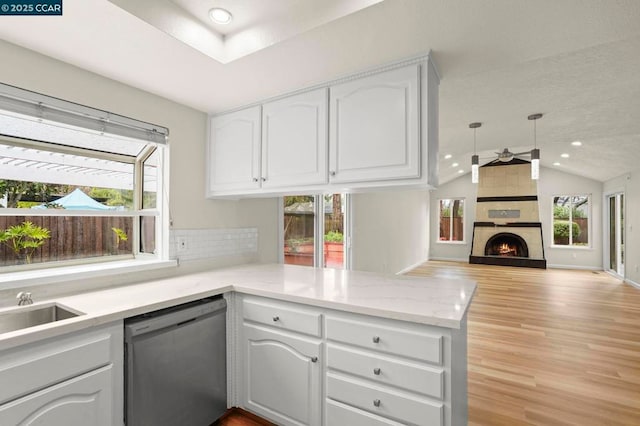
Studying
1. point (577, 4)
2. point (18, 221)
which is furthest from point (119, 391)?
point (577, 4)

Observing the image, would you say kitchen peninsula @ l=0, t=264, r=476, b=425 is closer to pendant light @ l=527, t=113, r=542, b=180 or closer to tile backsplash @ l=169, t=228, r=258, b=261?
tile backsplash @ l=169, t=228, r=258, b=261

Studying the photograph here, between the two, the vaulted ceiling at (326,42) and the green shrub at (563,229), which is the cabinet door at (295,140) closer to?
the vaulted ceiling at (326,42)

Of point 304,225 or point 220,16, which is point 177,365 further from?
point 304,225

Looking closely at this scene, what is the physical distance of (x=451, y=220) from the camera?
382 inches

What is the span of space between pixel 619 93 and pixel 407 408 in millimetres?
3335

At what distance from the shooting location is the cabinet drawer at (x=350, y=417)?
56.4 inches

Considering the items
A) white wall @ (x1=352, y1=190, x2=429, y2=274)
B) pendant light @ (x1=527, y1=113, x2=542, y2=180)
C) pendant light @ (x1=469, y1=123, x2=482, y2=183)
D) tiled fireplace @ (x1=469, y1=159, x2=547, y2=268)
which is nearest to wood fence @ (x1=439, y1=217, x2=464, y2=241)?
tiled fireplace @ (x1=469, y1=159, x2=547, y2=268)

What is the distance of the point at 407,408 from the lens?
4.47ft

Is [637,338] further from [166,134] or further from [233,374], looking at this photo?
[166,134]

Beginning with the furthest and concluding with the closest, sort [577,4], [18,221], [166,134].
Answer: [166,134]
[18,221]
[577,4]

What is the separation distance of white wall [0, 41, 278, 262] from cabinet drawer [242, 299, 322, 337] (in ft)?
3.06

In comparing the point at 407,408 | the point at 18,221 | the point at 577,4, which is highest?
the point at 577,4

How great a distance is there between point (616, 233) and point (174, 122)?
941 centimetres

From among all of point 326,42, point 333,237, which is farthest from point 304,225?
point 326,42
